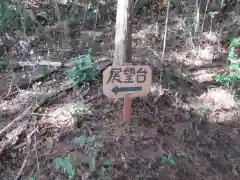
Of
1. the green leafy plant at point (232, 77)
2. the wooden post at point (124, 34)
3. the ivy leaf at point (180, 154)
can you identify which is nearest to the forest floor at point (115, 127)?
the ivy leaf at point (180, 154)

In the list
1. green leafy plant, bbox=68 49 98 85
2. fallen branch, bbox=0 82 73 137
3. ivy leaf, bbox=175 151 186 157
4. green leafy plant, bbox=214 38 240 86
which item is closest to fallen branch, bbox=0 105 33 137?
fallen branch, bbox=0 82 73 137

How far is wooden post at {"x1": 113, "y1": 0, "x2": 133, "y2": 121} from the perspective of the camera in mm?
3099

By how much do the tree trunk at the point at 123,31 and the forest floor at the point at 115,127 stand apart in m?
0.53

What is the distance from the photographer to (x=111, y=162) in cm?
277

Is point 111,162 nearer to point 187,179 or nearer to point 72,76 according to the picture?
point 187,179

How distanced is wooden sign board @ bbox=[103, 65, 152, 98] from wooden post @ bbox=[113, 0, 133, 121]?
6.6 inches

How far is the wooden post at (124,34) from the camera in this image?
3.10 metres

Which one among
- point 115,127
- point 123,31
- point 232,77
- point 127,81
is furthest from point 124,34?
point 232,77

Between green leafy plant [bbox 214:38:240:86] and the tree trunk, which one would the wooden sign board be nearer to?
the tree trunk

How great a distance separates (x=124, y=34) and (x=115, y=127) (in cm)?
105

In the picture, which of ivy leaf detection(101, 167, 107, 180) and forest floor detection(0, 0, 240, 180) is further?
forest floor detection(0, 0, 240, 180)

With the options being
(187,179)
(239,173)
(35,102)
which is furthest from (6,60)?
(239,173)

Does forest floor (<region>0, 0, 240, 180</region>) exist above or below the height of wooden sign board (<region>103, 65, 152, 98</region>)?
below

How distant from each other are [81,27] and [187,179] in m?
4.12
